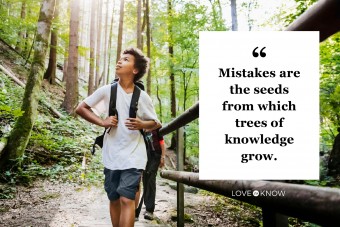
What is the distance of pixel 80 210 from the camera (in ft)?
17.7

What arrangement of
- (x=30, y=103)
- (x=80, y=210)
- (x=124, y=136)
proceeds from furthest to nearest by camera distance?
(x=30, y=103)
(x=80, y=210)
(x=124, y=136)

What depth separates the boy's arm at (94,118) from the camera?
2.86 meters

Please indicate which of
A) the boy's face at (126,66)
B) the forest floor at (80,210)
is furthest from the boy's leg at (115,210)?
the boy's face at (126,66)

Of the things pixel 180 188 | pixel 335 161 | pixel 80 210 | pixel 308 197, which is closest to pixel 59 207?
pixel 80 210

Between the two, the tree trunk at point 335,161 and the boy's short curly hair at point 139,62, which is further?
the tree trunk at point 335,161

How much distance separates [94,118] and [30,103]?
184 inches

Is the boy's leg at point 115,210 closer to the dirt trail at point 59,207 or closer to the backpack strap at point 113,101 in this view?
the backpack strap at point 113,101

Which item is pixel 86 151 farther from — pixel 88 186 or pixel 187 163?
pixel 187 163

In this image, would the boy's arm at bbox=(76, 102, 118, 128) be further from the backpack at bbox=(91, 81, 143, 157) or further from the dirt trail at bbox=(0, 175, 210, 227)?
the dirt trail at bbox=(0, 175, 210, 227)

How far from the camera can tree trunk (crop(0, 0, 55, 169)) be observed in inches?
270

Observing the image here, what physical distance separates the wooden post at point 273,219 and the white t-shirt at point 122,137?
1.76m

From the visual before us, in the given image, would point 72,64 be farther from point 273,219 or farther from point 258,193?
point 273,219

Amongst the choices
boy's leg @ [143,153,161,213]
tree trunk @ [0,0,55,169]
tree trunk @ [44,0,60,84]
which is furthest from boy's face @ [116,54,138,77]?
tree trunk @ [44,0,60,84]

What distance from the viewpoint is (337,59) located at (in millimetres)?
7953
